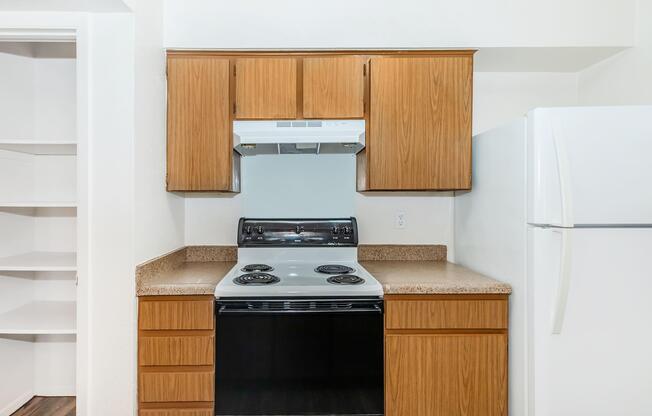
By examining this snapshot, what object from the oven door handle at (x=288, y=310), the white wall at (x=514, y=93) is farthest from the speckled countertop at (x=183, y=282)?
the white wall at (x=514, y=93)

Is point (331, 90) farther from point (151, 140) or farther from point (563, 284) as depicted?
point (563, 284)

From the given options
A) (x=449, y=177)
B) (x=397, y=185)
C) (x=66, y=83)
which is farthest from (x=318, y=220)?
(x=66, y=83)

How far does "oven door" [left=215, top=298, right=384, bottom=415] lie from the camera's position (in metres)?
1.91

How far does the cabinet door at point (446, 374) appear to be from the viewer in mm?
1936

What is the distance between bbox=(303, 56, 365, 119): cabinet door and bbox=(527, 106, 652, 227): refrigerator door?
984 mm

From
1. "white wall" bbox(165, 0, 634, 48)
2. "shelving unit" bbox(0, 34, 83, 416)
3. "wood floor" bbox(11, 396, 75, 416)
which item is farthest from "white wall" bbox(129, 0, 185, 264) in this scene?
"wood floor" bbox(11, 396, 75, 416)

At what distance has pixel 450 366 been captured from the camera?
1.94 m

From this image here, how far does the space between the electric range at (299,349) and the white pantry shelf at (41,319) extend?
74 centimetres

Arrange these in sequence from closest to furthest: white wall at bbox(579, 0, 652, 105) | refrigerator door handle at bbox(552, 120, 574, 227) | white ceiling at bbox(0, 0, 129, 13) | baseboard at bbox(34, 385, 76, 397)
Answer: refrigerator door handle at bbox(552, 120, 574, 227) < white ceiling at bbox(0, 0, 129, 13) < white wall at bbox(579, 0, 652, 105) < baseboard at bbox(34, 385, 76, 397)

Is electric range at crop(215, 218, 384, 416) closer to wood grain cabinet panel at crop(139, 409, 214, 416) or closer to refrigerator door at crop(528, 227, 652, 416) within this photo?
wood grain cabinet panel at crop(139, 409, 214, 416)

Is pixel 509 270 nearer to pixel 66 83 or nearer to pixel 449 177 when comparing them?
pixel 449 177

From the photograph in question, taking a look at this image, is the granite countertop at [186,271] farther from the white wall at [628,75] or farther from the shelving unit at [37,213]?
the white wall at [628,75]

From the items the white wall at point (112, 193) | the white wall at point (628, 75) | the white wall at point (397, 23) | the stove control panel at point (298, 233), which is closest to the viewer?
the white wall at point (112, 193)

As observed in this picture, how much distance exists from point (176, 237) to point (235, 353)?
34.6 inches
